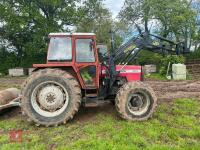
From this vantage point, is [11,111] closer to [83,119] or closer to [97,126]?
[83,119]

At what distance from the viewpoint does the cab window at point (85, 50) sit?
7.86 meters

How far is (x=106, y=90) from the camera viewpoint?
8.37 meters

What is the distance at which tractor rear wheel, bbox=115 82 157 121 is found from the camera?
7727 mm

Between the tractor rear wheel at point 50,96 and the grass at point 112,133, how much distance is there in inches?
10.4

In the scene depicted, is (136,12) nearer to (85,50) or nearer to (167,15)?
(167,15)

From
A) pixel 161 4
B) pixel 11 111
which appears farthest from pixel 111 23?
pixel 11 111

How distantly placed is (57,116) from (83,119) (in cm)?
83

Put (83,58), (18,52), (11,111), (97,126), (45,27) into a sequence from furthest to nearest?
(18,52) < (45,27) < (11,111) < (83,58) < (97,126)

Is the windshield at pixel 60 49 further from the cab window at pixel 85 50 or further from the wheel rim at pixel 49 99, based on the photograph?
the wheel rim at pixel 49 99

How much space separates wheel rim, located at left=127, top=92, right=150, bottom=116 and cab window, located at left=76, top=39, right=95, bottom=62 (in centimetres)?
138

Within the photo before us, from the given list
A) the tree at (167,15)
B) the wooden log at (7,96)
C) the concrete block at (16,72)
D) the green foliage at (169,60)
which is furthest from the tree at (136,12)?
the wooden log at (7,96)

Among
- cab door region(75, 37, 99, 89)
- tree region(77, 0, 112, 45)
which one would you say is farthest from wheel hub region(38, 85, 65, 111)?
tree region(77, 0, 112, 45)

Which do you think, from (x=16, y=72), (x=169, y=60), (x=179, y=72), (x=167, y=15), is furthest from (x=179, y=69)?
(x=16, y=72)

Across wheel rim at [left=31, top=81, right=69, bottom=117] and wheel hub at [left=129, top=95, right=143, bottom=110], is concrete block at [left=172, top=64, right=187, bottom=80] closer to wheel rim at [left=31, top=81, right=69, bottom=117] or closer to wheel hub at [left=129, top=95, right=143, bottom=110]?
wheel hub at [left=129, top=95, right=143, bottom=110]
